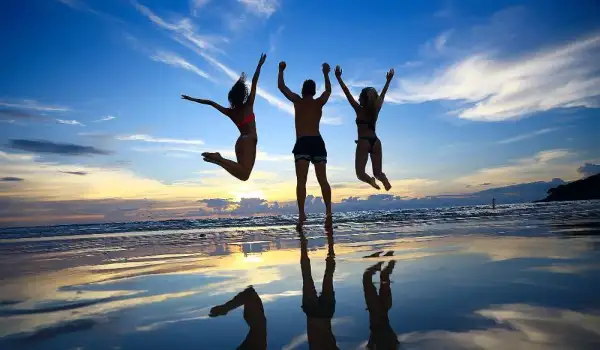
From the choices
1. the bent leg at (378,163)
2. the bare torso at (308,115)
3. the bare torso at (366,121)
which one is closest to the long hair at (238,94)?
the bare torso at (308,115)

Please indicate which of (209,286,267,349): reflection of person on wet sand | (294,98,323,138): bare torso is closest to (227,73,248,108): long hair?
(294,98,323,138): bare torso

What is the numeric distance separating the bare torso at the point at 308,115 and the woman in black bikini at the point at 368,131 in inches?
35.1

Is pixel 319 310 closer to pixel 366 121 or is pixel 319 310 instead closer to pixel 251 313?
pixel 251 313

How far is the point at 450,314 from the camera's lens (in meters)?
1.56

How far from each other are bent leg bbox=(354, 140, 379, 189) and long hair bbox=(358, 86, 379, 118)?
677mm

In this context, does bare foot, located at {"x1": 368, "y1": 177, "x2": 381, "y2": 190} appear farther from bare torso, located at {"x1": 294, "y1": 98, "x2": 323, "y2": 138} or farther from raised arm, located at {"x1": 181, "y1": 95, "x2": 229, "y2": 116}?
raised arm, located at {"x1": 181, "y1": 95, "x2": 229, "y2": 116}

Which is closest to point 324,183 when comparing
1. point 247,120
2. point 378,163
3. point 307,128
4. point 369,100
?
point 307,128

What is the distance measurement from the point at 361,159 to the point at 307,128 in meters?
1.69

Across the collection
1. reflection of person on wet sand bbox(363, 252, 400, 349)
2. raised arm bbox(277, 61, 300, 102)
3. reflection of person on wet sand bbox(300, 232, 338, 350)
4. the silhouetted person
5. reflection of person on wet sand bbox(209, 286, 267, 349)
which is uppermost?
raised arm bbox(277, 61, 300, 102)

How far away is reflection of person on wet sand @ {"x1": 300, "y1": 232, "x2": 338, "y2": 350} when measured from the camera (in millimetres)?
1368

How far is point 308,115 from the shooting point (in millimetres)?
7297

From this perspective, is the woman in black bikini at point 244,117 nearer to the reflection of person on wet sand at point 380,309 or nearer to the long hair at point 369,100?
the long hair at point 369,100

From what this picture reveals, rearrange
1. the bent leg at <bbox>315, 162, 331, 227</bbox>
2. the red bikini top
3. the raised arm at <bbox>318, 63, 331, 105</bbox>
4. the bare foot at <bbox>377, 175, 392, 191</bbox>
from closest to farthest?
the red bikini top < the raised arm at <bbox>318, 63, 331, 105</bbox> < the bent leg at <bbox>315, 162, 331, 227</bbox> < the bare foot at <bbox>377, 175, 392, 191</bbox>

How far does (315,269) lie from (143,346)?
164 cm
